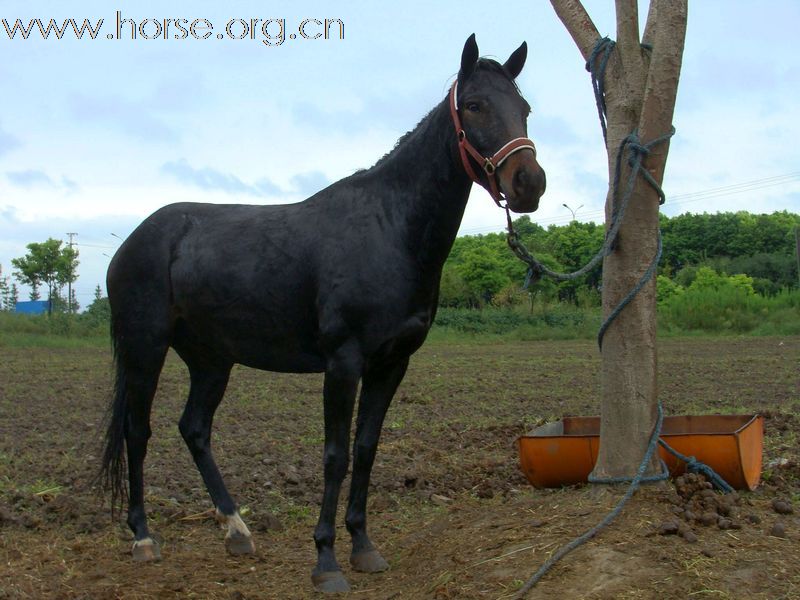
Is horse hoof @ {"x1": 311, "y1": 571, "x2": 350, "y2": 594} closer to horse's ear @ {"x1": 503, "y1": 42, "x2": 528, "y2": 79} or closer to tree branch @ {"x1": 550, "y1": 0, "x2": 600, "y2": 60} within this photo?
horse's ear @ {"x1": 503, "y1": 42, "x2": 528, "y2": 79}

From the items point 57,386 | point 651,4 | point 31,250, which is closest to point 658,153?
point 651,4

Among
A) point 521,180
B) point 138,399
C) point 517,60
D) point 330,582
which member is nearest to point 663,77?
point 517,60

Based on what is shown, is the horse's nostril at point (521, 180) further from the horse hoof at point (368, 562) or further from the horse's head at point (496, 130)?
the horse hoof at point (368, 562)

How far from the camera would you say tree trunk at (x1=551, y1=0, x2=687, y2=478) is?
15.0 ft

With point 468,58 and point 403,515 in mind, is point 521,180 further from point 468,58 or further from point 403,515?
point 403,515

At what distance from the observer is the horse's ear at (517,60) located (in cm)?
447

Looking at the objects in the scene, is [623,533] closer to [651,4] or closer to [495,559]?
[495,559]

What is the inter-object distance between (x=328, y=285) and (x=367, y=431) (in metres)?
0.88

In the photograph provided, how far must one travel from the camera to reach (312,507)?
19.9 feet

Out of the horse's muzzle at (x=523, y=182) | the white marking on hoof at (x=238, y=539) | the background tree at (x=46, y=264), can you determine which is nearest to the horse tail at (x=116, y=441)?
the white marking on hoof at (x=238, y=539)

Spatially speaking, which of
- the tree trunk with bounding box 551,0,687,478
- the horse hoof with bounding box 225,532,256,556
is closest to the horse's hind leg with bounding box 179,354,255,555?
the horse hoof with bounding box 225,532,256,556

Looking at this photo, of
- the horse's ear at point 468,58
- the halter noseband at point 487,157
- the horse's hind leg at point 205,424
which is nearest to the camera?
the halter noseband at point 487,157

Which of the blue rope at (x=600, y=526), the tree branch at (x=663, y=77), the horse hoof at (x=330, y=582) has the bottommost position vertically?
the horse hoof at (x=330, y=582)

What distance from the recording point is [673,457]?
16.1 ft
